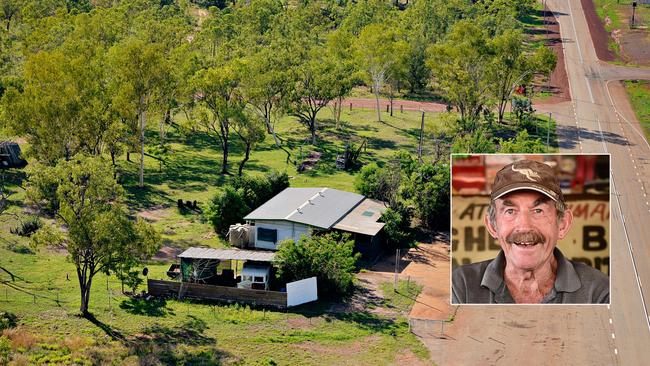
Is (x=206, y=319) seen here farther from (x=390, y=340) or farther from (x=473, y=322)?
(x=473, y=322)

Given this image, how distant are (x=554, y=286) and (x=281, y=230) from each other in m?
31.9

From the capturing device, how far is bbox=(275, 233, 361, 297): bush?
188 feet

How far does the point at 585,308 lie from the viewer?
2245 inches

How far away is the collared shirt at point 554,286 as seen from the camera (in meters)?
36.0

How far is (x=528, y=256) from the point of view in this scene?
35.0 m

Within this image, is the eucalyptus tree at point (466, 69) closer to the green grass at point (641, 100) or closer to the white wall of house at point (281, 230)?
the green grass at point (641, 100)

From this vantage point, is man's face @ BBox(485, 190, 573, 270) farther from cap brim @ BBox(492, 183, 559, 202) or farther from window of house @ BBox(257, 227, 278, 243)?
window of house @ BBox(257, 227, 278, 243)

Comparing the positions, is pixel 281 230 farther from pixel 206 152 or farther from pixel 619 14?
pixel 619 14

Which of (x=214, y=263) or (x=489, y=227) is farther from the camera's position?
(x=214, y=263)

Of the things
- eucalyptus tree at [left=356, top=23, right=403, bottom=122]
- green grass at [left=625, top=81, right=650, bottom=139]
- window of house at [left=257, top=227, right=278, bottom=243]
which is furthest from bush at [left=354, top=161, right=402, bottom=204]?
green grass at [left=625, top=81, right=650, bottom=139]

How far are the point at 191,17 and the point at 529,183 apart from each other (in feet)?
440

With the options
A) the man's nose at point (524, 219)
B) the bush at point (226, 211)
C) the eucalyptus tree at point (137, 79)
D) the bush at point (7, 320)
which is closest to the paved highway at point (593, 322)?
the man's nose at point (524, 219)

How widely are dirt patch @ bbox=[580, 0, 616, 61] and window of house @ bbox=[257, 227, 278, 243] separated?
87.1m

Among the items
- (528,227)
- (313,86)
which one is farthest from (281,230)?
(313,86)
